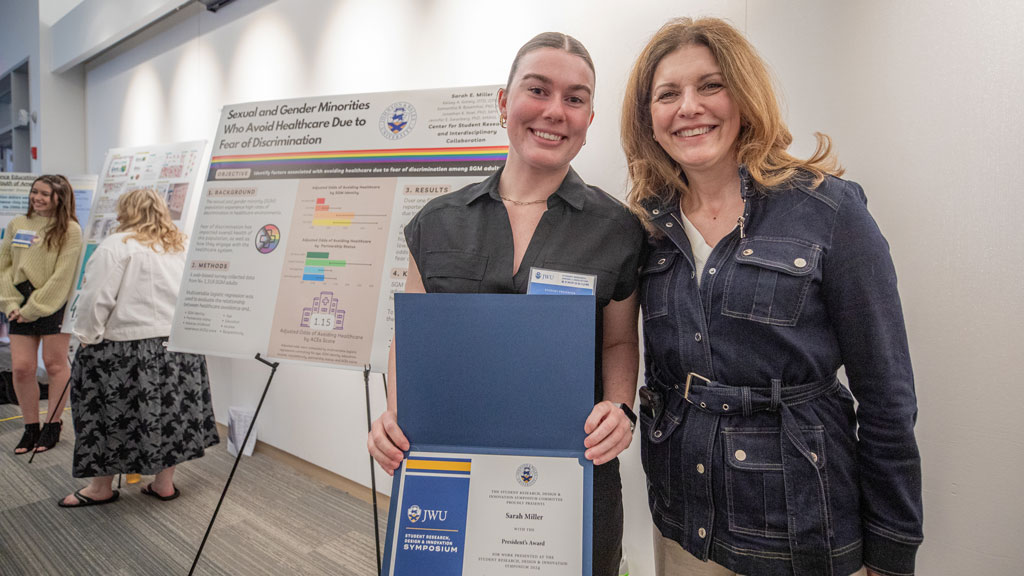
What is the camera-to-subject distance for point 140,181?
3932 millimetres

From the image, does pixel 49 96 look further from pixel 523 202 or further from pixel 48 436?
pixel 523 202

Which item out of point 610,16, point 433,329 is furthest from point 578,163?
point 433,329

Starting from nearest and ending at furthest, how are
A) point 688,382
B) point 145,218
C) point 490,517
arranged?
point 490,517, point 688,382, point 145,218

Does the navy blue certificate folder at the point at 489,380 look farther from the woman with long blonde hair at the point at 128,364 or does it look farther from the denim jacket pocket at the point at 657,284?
the woman with long blonde hair at the point at 128,364

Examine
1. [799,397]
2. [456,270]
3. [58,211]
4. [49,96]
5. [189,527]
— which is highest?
[49,96]

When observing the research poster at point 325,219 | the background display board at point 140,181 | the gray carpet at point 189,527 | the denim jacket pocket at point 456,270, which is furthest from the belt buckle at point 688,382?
the background display board at point 140,181

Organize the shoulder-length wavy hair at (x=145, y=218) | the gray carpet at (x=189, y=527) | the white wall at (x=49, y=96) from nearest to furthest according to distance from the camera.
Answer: the gray carpet at (x=189, y=527), the shoulder-length wavy hair at (x=145, y=218), the white wall at (x=49, y=96)

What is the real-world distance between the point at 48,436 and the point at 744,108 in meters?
4.81

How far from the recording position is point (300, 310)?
189cm

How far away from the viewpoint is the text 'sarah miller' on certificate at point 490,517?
0.86 m

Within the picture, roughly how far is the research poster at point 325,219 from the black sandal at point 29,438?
2.73 m

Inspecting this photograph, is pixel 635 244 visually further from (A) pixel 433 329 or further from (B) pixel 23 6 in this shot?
(B) pixel 23 6

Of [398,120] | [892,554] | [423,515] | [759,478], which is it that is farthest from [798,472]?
[398,120]

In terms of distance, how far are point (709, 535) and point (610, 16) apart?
1.93 meters
